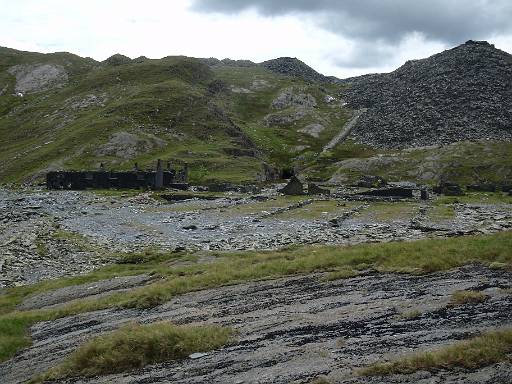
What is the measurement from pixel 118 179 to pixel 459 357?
92.8m

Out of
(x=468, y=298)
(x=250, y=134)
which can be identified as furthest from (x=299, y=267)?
(x=250, y=134)

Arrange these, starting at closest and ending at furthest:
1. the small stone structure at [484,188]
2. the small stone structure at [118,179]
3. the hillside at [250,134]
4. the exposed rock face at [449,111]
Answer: the small stone structure at [484,188] → the small stone structure at [118,179] → the hillside at [250,134] → the exposed rock face at [449,111]

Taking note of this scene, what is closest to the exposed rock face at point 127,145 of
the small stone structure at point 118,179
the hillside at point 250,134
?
the hillside at point 250,134

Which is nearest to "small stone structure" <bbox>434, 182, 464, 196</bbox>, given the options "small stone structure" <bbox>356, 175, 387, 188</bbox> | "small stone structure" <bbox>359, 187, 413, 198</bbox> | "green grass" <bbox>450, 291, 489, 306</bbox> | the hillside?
"small stone structure" <bbox>359, 187, 413, 198</bbox>

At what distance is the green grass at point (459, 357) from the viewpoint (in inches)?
478

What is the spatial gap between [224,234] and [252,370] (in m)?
34.0

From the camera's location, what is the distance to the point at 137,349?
55.2ft

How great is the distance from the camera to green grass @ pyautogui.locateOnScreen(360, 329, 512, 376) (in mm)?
12148

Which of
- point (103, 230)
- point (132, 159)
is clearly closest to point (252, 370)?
point (103, 230)

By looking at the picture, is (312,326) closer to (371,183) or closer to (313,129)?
(371,183)

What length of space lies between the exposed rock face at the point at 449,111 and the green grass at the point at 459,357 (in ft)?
480

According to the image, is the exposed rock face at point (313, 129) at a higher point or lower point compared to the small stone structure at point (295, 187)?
higher

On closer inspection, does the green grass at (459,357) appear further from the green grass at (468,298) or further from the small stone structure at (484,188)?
the small stone structure at (484,188)

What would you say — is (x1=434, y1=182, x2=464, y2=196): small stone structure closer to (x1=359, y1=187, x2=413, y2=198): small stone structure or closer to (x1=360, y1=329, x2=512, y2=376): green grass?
(x1=359, y1=187, x2=413, y2=198): small stone structure
